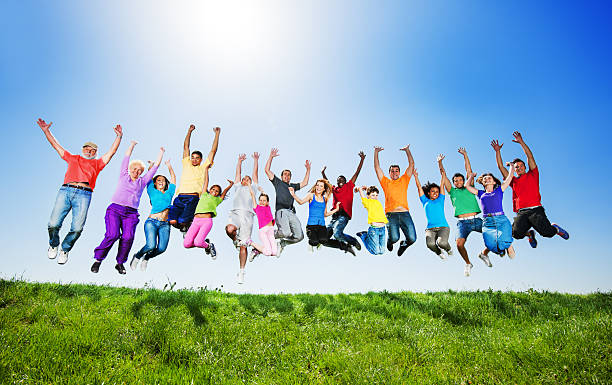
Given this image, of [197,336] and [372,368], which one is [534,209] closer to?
[372,368]

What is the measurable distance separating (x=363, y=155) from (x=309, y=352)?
7.55m

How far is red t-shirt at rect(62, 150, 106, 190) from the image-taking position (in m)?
9.55

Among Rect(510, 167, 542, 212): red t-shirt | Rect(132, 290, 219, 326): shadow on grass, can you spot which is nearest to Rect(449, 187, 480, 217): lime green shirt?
Rect(510, 167, 542, 212): red t-shirt

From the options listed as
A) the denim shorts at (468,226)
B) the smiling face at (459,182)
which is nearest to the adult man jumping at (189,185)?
the smiling face at (459,182)

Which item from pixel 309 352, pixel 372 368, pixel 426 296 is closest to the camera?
pixel 372 368

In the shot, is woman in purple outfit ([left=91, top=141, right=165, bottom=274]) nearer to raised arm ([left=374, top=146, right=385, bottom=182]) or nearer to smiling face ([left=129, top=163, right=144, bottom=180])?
smiling face ([left=129, top=163, right=144, bottom=180])

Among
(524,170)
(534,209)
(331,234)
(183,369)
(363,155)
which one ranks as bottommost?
(183,369)

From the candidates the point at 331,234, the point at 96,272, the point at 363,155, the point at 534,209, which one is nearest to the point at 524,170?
the point at 534,209

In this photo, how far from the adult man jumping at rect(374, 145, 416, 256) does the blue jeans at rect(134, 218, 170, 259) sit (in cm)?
726

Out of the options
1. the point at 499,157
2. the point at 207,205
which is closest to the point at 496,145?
the point at 499,157

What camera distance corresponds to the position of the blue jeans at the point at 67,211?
9.10 metres

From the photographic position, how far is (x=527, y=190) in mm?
10438

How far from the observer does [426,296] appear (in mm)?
12008

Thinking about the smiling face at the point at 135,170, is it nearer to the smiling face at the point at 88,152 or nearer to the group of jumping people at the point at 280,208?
the group of jumping people at the point at 280,208
